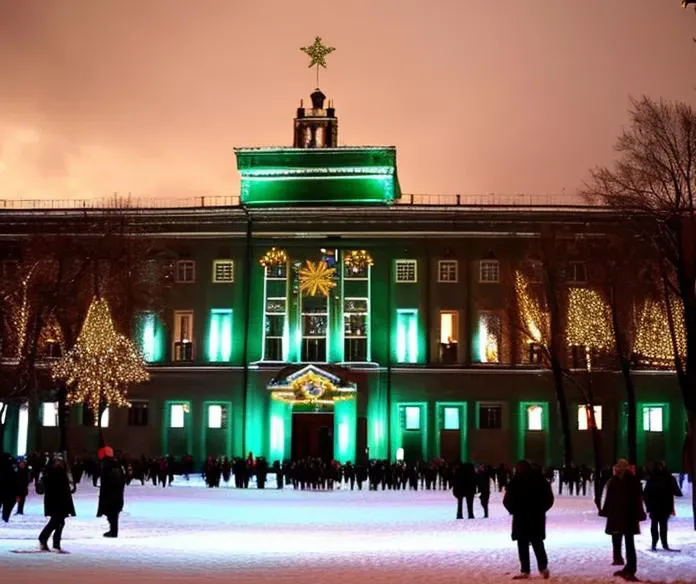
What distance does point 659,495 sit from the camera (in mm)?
21938

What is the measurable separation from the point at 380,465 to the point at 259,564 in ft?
100

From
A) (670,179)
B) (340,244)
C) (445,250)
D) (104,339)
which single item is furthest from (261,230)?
(670,179)

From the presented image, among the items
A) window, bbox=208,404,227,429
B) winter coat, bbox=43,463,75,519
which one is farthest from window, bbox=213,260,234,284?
winter coat, bbox=43,463,75,519

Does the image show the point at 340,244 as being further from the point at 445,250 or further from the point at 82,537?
the point at 82,537

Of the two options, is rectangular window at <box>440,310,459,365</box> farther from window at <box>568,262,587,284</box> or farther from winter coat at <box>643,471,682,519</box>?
winter coat at <box>643,471,682,519</box>

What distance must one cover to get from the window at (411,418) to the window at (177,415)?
42.9 ft

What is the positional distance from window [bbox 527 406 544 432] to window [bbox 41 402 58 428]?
2850 centimetres

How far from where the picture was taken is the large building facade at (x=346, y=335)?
2534 inches

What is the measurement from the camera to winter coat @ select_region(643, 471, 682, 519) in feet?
71.9

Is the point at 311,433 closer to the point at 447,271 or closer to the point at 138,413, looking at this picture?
the point at 138,413

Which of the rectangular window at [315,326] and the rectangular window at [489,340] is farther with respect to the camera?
the rectangular window at [315,326]

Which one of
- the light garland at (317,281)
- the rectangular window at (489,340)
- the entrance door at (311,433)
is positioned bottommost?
the entrance door at (311,433)

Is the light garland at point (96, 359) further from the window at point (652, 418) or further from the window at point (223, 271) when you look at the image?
the window at point (652, 418)

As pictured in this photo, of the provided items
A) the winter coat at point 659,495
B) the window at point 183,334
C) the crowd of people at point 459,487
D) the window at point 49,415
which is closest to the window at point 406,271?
the window at point 183,334
